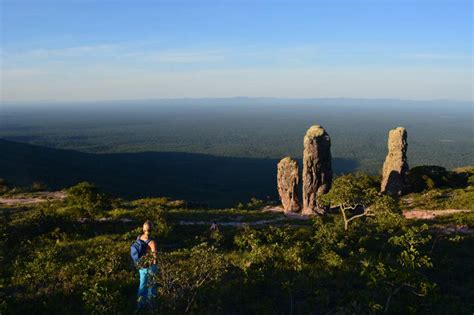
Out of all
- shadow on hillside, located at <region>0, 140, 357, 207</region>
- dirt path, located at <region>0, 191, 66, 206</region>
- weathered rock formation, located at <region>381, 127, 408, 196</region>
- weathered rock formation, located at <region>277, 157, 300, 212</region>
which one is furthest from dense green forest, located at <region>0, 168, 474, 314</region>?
shadow on hillside, located at <region>0, 140, 357, 207</region>

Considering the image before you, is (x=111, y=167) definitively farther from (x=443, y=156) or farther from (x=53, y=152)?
(x=443, y=156)

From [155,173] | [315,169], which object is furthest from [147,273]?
[155,173]

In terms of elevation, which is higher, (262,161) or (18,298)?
(18,298)

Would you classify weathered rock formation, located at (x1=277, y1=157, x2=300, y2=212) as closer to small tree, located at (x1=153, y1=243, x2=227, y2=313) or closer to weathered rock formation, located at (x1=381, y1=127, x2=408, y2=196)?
weathered rock formation, located at (x1=381, y1=127, x2=408, y2=196)

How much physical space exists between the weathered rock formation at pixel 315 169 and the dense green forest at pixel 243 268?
11721 millimetres

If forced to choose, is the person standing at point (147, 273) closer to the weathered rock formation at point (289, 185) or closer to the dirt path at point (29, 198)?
the weathered rock formation at point (289, 185)

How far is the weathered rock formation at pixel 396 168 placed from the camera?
34.1 meters

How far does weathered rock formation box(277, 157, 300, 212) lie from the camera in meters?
32.3

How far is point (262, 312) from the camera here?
9.51 meters

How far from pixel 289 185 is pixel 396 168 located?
10.8 m

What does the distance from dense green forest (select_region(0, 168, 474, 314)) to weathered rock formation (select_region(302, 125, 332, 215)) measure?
461 inches

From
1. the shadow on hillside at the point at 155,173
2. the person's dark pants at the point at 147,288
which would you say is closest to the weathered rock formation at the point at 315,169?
the shadow on hillside at the point at 155,173

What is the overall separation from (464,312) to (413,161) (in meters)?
142

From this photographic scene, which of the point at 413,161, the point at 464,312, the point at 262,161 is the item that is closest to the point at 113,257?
the point at 464,312
